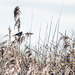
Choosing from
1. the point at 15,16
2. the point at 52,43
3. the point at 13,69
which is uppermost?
the point at 15,16

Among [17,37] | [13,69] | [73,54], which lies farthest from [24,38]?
[73,54]

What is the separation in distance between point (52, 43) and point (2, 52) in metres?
0.64

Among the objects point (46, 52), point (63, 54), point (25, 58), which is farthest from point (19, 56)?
point (63, 54)

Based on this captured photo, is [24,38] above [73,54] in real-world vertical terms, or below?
above

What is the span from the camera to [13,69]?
9.31 feet

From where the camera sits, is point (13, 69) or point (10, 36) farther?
point (10, 36)

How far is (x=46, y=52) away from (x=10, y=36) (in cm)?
48

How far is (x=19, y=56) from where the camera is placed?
3154mm

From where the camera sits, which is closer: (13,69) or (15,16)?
(13,69)

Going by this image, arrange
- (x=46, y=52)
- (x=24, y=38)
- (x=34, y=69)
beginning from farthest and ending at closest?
1. (x=46, y=52)
2. (x=24, y=38)
3. (x=34, y=69)

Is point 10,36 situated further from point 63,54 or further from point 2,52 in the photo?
point 63,54

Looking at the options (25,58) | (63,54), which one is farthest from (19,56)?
(63,54)

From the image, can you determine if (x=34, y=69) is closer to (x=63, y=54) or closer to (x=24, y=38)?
(x=24, y=38)

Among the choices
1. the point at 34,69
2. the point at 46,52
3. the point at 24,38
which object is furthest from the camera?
the point at 46,52
